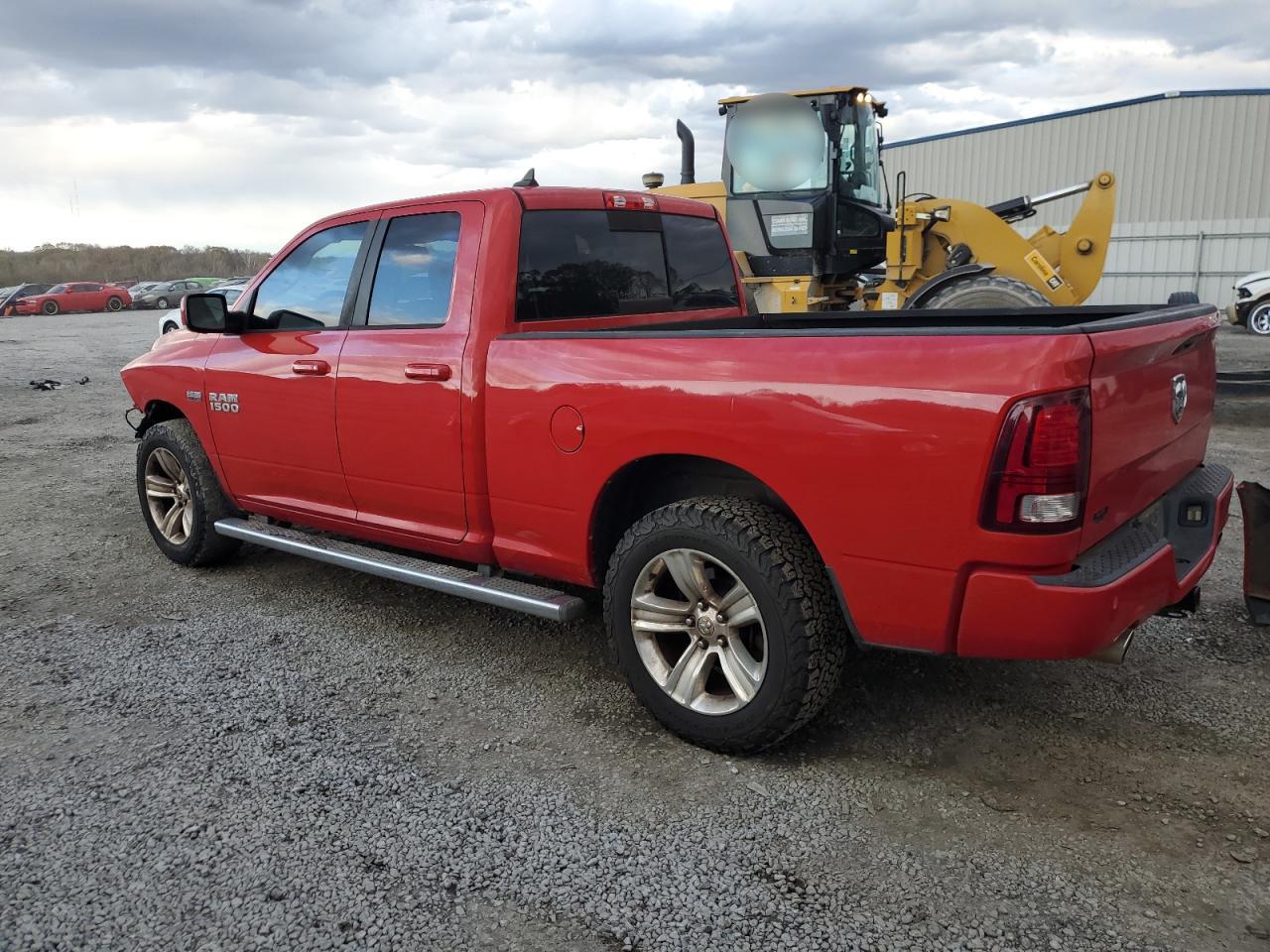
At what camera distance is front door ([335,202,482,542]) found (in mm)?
3865

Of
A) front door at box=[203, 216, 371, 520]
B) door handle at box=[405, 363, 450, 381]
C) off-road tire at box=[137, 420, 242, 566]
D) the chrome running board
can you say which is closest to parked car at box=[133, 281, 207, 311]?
off-road tire at box=[137, 420, 242, 566]

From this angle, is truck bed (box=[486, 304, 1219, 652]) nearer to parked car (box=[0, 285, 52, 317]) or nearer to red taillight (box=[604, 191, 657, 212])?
red taillight (box=[604, 191, 657, 212])

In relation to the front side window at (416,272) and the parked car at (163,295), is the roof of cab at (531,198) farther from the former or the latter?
the parked car at (163,295)

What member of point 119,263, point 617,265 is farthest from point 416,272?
point 119,263

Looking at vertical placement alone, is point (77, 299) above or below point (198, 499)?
above

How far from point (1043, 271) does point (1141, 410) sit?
790 cm

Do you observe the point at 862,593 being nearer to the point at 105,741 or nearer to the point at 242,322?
the point at 105,741

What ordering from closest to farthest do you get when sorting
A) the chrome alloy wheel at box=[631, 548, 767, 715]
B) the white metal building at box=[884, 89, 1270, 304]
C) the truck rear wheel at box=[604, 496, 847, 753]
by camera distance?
the truck rear wheel at box=[604, 496, 847, 753], the chrome alloy wheel at box=[631, 548, 767, 715], the white metal building at box=[884, 89, 1270, 304]

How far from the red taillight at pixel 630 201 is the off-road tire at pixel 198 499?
8.83 feet

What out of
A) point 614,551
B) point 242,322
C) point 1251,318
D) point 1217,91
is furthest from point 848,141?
point 1217,91

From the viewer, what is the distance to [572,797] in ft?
9.97

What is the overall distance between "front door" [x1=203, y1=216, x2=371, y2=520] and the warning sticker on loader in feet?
25.6

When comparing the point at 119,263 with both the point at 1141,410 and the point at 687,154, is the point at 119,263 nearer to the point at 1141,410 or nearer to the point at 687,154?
the point at 687,154

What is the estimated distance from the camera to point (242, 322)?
480cm
